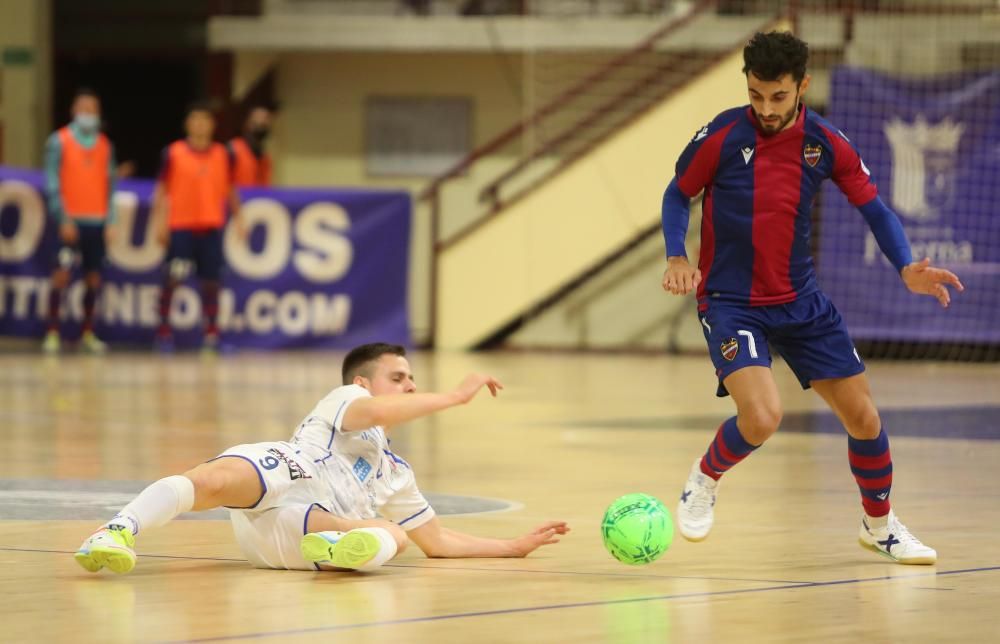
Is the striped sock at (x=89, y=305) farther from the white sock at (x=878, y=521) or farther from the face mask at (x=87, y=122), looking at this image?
the white sock at (x=878, y=521)

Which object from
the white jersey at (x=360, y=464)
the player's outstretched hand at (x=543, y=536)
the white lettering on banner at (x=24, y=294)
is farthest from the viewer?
the white lettering on banner at (x=24, y=294)

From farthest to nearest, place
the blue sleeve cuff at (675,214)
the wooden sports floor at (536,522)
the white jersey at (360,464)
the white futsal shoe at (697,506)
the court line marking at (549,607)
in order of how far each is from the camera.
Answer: the blue sleeve cuff at (675,214) → the white futsal shoe at (697,506) → the white jersey at (360,464) → the wooden sports floor at (536,522) → the court line marking at (549,607)

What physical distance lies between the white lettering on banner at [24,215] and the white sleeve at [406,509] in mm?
13556

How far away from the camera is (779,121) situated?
609cm

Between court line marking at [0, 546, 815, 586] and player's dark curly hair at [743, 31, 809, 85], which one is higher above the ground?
player's dark curly hair at [743, 31, 809, 85]

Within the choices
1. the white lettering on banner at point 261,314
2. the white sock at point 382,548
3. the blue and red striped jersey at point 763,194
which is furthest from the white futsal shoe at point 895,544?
the white lettering on banner at point 261,314

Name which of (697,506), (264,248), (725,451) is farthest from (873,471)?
(264,248)

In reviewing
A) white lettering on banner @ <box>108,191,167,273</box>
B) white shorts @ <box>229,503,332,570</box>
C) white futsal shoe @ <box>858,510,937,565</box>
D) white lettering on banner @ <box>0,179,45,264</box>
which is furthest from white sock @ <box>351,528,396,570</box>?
white lettering on banner @ <box>0,179,45,264</box>

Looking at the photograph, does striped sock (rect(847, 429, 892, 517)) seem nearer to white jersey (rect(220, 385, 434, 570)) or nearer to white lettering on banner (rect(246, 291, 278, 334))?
white jersey (rect(220, 385, 434, 570))

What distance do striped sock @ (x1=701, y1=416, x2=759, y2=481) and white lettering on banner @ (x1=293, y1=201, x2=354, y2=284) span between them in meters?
12.8

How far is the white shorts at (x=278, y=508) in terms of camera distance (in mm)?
5586

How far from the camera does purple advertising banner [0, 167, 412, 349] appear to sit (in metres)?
18.7

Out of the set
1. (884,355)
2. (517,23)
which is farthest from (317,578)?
(517,23)

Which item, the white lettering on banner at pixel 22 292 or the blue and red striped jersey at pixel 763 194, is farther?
the white lettering on banner at pixel 22 292
